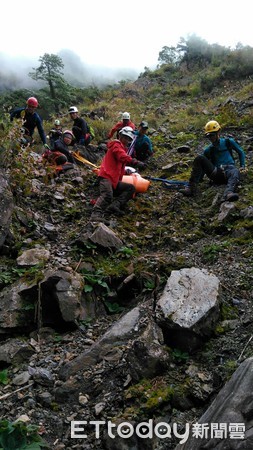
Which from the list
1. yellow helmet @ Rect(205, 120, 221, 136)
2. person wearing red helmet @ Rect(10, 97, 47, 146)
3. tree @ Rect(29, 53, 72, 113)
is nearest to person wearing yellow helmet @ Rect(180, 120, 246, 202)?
yellow helmet @ Rect(205, 120, 221, 136)

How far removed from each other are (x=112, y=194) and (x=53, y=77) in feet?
51.7

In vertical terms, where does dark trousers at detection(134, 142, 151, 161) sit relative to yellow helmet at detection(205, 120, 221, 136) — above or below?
below

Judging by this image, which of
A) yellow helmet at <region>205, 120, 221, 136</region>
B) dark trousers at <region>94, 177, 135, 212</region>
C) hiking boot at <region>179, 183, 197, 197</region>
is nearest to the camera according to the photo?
dark trousers at <region>94, 177, 135, 212</region>

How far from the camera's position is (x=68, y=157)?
356 inches

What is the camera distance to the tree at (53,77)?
67.5 ft

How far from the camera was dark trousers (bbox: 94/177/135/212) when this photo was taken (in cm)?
683

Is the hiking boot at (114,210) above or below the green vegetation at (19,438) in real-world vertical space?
above

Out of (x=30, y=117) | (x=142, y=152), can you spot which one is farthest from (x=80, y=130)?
(x=142, y=152)

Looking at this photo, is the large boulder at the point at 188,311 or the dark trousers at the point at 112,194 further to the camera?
the dark trousers at the point at 112,194

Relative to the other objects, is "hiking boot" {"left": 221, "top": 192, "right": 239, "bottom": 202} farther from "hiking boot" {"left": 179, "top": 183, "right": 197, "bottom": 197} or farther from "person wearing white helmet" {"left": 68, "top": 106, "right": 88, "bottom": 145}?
"person wearing white helmet" {"left": 68, "top": 106, "right": 88, "bottom": 145}

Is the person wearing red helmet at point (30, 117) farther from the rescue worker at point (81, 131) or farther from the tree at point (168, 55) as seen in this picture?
the tree at point (168, 55)

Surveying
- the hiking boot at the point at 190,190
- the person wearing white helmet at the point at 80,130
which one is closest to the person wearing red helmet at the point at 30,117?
the person wearing white helmet at the point at 80,130

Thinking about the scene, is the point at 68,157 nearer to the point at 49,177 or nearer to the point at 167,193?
the point at 49,177

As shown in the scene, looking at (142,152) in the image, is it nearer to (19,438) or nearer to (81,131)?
(81,131)
